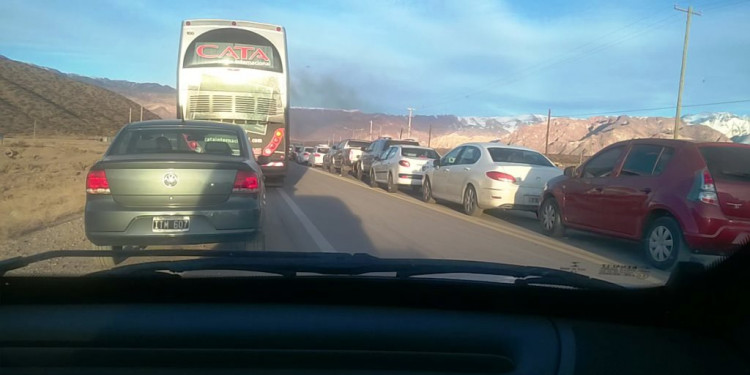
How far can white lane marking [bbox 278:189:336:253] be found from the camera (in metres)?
7.90

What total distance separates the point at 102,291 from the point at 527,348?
1.75 metres

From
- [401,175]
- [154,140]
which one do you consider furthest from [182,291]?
[401,175]

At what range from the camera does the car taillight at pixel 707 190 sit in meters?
6.74

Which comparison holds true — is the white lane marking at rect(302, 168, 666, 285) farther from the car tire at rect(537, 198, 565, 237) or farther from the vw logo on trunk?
the vw logo on trunk

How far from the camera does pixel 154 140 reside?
703cm

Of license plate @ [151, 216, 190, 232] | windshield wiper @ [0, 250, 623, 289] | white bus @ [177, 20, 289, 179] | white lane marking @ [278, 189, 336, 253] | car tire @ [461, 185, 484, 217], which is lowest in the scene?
white lane marking @ [278, 189, 336, 253]

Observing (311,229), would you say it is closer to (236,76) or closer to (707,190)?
(707,190)

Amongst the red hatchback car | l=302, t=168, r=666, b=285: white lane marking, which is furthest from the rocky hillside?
the red hatchback car

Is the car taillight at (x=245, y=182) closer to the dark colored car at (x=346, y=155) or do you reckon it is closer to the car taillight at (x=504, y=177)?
the car taillight at (x=504, y=177)

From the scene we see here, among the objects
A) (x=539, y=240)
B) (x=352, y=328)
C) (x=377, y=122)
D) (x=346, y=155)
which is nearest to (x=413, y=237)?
(x=539, y=240)

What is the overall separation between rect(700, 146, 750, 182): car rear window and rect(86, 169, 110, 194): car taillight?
646cm

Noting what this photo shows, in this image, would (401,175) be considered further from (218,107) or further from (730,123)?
(730,123)

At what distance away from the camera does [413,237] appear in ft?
30.1

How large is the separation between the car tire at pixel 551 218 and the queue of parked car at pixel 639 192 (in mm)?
16
